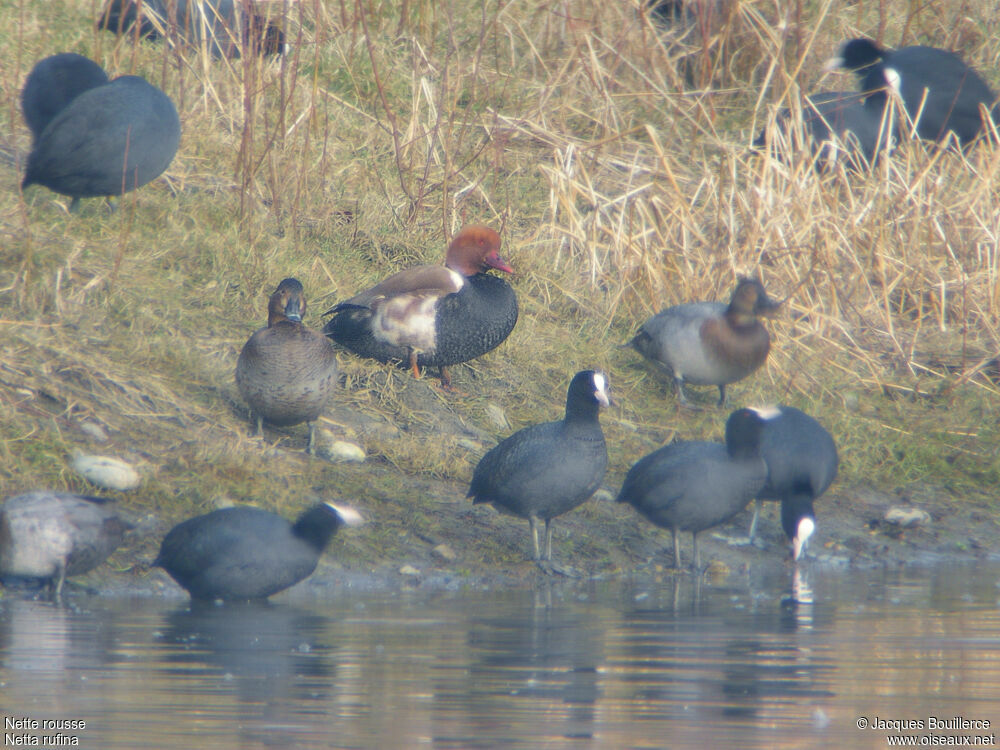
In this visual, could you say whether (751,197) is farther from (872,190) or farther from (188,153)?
(188,153)

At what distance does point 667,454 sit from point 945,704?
102 inches

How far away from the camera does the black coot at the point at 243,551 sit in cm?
505

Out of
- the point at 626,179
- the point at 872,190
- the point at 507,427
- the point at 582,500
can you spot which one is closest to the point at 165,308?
the point at 507,427

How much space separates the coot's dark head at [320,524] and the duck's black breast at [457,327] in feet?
6.89

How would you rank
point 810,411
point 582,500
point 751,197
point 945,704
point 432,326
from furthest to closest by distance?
1. point 751,197
2. point 810,411
3. point 432,326
4. point 582,500
5. point 945,704

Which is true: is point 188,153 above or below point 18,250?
above

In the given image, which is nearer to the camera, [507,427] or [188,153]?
[507,427]

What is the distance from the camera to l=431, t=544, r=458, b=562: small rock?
19.0 ft

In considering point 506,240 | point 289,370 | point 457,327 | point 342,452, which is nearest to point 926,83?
point 506,240

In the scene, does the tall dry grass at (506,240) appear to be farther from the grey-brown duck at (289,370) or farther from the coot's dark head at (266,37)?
the grey-brown duck at (289,370)

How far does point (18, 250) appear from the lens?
24.0ft

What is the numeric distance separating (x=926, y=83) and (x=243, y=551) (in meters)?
6.93

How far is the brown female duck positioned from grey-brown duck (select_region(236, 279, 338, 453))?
759mm

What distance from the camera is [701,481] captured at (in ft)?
19.3
